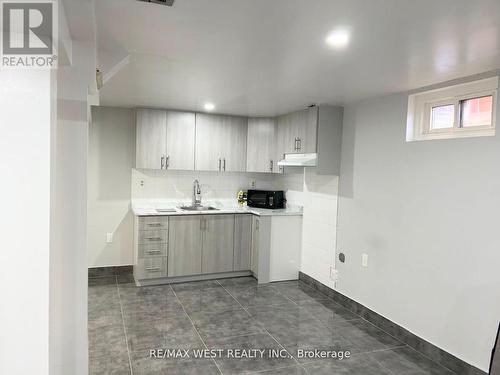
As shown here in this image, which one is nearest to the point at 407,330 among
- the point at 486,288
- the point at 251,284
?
the point at 486,288

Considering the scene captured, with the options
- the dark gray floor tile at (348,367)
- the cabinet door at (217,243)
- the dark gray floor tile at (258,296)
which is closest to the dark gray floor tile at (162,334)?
the dark gray floor tile at (258,296)

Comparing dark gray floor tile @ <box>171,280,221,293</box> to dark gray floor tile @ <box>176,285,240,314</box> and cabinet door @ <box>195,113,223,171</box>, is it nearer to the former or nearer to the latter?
dark gray floor tile @ <box>176,285,240,314</box>

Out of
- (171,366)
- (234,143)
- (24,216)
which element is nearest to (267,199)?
(234,143)

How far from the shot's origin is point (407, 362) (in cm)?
296

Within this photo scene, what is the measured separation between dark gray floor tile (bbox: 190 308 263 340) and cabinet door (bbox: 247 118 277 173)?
7.20 feet

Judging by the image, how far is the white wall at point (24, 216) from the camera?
146 centimetres

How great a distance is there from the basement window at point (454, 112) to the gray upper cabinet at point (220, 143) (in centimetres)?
257

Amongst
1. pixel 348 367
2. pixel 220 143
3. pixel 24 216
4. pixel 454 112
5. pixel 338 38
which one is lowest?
pixel 348 367

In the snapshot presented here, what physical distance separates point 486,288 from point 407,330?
2.97 ft

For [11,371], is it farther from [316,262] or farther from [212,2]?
[316,262]

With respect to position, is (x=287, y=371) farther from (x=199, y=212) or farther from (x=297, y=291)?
(x=199, y=212)

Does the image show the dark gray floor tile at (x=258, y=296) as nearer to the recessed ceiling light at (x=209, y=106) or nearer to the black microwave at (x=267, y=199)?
the black microwave at (x=267, y=199)

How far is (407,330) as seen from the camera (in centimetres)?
327

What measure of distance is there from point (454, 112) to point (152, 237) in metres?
3.51
